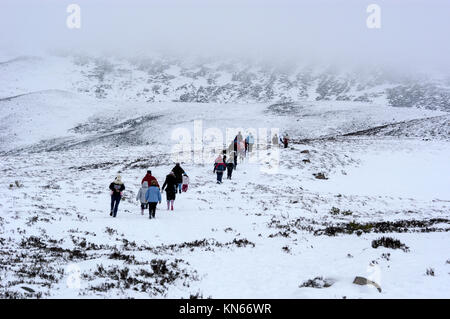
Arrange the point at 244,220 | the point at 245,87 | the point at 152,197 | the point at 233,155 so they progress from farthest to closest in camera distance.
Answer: the point at 245,87 < the point at 233,155 < the point at 244,220 < the point at 152,197

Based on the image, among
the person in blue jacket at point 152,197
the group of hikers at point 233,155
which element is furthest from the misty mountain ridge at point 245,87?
the person in blue jacket at point 152,197

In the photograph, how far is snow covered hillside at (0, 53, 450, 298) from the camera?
8266 mm

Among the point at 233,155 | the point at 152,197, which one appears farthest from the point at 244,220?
the point at 233,155

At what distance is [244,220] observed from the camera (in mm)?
17703

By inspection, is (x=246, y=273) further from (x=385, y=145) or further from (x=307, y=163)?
(x=385, y=145)

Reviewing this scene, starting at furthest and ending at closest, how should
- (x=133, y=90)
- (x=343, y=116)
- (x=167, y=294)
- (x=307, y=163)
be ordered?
(x=133, y=90) < (x=343, y=116) < (x=307, y=163) < (x=167, y=294)

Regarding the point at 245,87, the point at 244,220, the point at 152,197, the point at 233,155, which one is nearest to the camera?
the point at 152,197

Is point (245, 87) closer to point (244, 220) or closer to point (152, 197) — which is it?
point (244, 220)

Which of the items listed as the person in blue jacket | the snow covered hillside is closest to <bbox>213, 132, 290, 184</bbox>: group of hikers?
the snow covered hillside

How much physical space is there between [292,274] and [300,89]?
180 meters

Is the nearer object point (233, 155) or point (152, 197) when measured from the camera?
point (152, 197)

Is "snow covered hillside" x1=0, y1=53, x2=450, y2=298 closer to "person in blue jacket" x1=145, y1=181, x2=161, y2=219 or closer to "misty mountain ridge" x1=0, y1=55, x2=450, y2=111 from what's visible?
"person in blue jacket" x1=145, y1=181, x2=161, y2=219

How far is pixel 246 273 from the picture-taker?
9.45 metres
